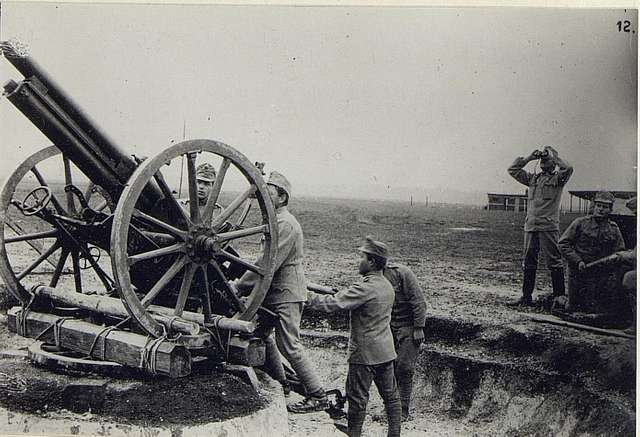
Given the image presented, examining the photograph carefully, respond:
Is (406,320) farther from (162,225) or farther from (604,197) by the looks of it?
(162,225)

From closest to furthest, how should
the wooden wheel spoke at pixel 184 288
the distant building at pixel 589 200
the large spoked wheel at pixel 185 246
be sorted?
the large spoked wheel at pixel 185 246 < the wooden wheel spoke at pixel 184 288 < the distant building at pixel 589 200

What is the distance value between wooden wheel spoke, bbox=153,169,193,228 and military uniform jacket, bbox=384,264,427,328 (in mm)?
1810

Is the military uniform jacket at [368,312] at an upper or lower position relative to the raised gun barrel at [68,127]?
lower

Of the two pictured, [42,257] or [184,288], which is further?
[42,257]

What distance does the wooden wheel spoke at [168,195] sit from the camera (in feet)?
12.6

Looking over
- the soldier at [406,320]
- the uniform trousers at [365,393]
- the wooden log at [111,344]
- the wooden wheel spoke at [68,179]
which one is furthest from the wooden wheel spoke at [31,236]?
the soldier at [406,320]

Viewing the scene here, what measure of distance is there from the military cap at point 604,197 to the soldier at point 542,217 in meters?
0.34

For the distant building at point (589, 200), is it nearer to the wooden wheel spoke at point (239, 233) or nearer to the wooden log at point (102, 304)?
the wooden wheel spoke at point (239, 233)

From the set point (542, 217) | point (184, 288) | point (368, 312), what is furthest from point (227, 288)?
point (542, 217)

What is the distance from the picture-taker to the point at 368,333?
171 inches

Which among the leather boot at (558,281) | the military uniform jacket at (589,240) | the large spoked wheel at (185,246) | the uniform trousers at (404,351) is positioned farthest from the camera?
the leather boot at (558,281)

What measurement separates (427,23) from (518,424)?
11.5 feet

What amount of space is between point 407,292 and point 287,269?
104cm

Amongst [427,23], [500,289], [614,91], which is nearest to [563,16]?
[614,91]
